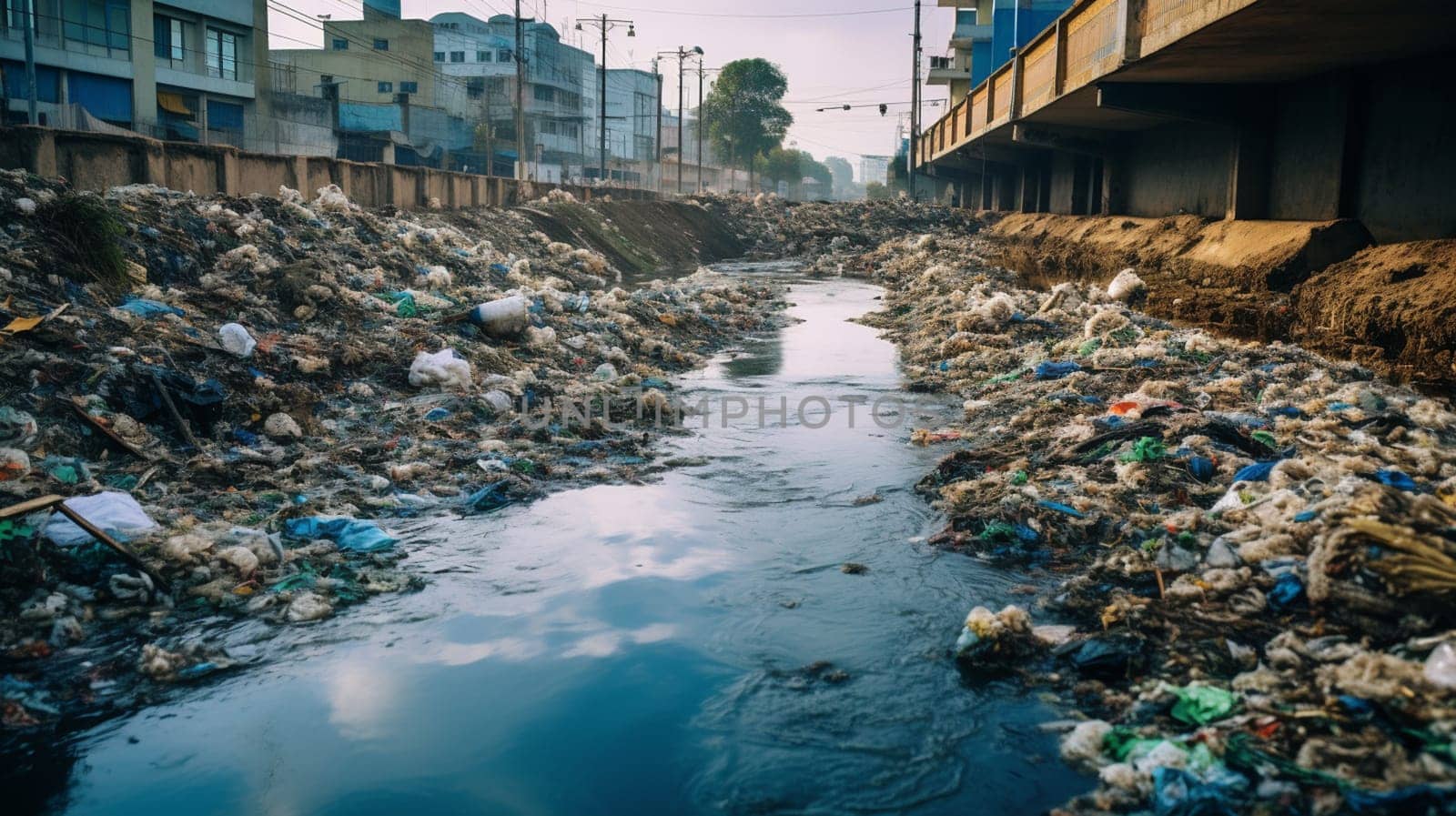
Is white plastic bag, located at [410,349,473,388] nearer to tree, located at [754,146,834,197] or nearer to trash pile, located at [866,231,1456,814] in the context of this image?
trash pile, located at [866,231,1456,814]

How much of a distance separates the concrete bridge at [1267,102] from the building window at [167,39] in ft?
80.3

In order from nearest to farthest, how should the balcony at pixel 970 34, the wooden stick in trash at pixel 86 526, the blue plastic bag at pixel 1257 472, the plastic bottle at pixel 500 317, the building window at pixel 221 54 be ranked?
the wooden stick in trash at pixel 86 526 → the blue plastic bag at pixel 1257 472 → the plastic bottle at pixel 500 317 → the building window at pixel 221 54 → the balcony at pixel 970 34

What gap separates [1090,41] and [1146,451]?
7431 mm

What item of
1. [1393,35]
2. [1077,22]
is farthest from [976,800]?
[1077,22]

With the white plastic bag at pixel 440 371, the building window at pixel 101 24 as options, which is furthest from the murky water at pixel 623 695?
the building window at pixel 101 24

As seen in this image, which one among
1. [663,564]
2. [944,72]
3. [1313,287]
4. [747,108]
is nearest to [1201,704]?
[663,564]

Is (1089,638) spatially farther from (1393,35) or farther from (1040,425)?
(1393,35)

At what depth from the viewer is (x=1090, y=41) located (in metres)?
11.4

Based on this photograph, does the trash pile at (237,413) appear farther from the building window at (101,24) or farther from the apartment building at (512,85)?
the apartment building at (512,85)

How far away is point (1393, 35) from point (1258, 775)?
A: 673 cm

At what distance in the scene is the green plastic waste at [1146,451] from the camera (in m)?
5.50

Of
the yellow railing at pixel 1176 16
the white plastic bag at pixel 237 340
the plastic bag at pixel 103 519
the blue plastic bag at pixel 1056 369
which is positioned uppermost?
the yellow railing at pixel 1176 16

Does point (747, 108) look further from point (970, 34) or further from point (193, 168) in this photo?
point (193, 168)

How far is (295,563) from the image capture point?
4.62 m
